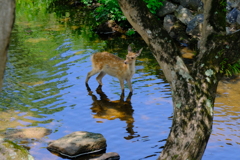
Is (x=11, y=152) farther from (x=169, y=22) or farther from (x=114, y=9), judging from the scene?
(x=114, y=9)

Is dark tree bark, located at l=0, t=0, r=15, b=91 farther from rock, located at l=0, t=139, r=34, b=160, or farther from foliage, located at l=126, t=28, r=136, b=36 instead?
foliage, located at l=126, t=28, r=136, b=36

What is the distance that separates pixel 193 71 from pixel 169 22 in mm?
11964

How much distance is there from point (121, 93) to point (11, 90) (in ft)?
10.2

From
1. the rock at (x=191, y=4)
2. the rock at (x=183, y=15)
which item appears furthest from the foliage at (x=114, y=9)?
the rock at (x=191, y=4)

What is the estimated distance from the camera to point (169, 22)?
17.3 m

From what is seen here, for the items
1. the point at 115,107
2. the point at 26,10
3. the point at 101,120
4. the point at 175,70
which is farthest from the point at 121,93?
the point at 26,10

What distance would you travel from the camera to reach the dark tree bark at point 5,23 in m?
3.15

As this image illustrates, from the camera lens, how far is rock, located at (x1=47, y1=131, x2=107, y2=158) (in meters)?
7.75

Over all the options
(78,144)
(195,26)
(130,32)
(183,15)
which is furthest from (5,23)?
(130,32)

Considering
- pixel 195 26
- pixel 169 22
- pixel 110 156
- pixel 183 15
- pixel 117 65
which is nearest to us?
pixel 110 156

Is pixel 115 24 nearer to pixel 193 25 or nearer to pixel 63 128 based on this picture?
pixel 193 25

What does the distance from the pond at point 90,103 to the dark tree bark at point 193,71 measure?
223 cm

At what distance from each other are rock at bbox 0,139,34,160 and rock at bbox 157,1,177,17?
12.3 metres

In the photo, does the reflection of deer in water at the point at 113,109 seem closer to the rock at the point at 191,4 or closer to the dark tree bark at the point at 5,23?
the dark tree bark at the point at 5,23
